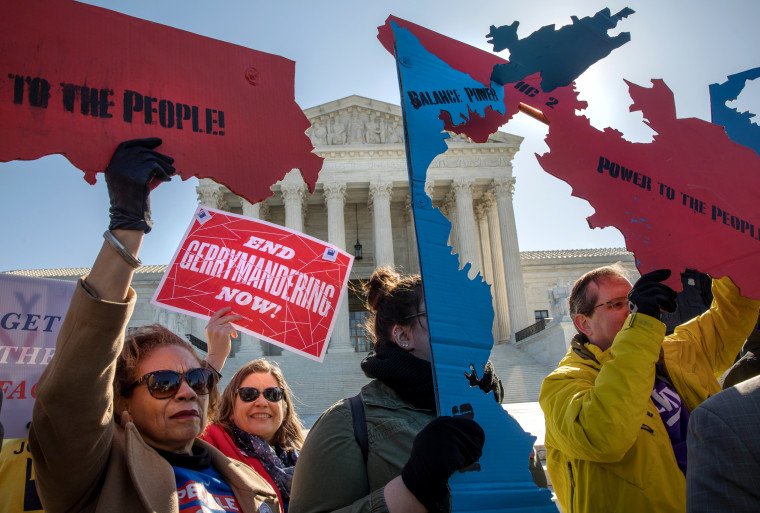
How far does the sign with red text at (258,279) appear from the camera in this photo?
146 inches

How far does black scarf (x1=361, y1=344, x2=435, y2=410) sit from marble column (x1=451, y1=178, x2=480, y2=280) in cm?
2654

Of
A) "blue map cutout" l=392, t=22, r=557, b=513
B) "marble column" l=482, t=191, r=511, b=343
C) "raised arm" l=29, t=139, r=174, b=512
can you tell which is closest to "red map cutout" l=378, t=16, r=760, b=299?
"blue map cutout" l=392, t=22, r=557, b=513

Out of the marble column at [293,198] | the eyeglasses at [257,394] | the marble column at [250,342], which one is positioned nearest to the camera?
the eyeglasses at [257,394]

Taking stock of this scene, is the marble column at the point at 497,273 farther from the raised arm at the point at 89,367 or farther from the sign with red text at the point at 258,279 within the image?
the raised arm at the point at 89,367

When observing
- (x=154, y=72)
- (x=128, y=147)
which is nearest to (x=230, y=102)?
(x=154, y=72)

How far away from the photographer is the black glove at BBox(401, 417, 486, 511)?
146 centimetres

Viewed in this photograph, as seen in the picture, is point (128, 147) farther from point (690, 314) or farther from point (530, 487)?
point (690, 314)

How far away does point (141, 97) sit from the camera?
6.95 feet

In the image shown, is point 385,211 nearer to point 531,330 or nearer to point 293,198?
point 293,198

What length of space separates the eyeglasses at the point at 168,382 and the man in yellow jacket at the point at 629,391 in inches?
62.0

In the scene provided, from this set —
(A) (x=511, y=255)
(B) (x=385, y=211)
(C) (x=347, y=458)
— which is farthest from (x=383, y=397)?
(A) (x=511, y=255)

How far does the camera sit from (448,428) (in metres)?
1.49

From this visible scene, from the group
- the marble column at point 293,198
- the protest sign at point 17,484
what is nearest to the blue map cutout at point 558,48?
the protest sign at point 17,484

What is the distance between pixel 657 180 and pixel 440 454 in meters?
1.95
